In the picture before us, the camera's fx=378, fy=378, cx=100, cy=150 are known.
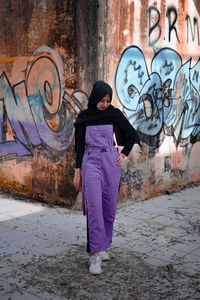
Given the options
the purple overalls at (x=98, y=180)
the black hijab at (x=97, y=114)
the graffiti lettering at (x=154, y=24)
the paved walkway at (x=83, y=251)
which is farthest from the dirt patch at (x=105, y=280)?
the graffiti lettering at (x=154, y=24)

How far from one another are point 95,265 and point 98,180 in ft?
2.69

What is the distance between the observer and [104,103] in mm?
3752

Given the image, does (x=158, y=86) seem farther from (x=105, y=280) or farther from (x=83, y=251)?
(x=105, y=280)

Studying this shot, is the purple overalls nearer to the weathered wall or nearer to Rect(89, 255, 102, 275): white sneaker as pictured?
Rect(89, 255, 102, 275): white sneaker

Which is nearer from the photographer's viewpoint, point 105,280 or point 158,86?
point 105,280

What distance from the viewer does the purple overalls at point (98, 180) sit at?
3.72 m

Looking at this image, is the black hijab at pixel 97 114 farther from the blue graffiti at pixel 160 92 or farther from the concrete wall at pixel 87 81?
the blue graffiti at pixel 160 92

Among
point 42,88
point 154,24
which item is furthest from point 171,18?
point 42,88

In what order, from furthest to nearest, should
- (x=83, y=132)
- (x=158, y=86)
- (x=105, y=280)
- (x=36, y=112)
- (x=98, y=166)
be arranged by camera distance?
(x=158, y=86) → (x=36, y=112) → (x=83, y=132) → (x=98, y=166) → (x=105, y=280)

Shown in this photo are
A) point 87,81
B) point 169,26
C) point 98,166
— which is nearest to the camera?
point 98,166

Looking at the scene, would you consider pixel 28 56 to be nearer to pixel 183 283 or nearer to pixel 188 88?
pixel 188 88

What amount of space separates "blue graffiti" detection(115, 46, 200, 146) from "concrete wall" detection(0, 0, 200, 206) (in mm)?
17

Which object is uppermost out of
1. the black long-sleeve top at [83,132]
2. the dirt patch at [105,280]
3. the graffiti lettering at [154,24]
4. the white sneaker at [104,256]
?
the graffiti lettering at [154,24]

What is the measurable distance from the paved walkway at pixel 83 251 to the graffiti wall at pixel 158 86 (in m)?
0.78
